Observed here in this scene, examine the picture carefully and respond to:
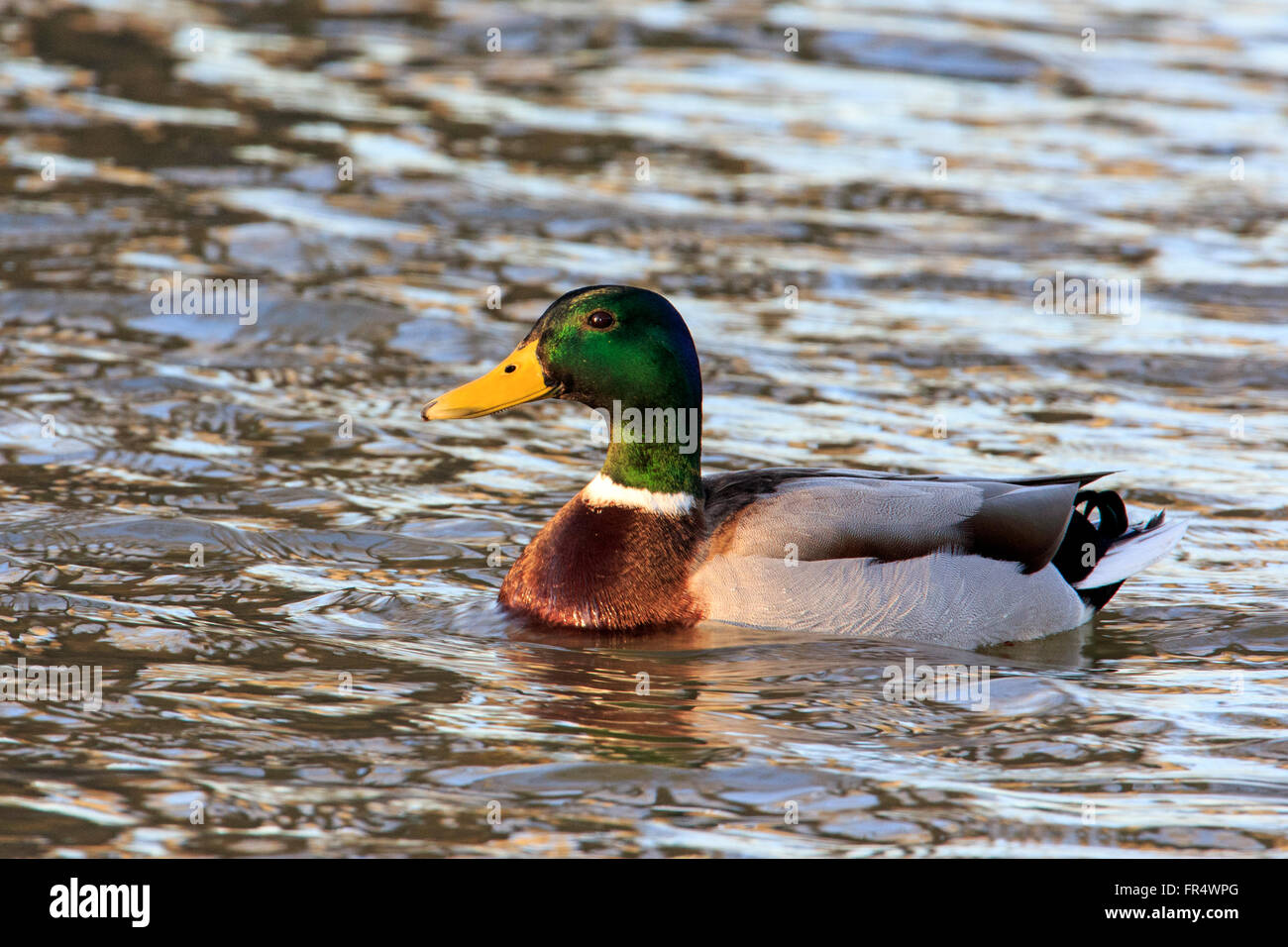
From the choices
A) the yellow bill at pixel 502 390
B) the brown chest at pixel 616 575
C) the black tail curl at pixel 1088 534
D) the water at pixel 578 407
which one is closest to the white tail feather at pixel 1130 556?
the black tail curl at pixel 1088 534

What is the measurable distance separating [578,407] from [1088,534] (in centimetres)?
332

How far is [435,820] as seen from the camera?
17.0 feet

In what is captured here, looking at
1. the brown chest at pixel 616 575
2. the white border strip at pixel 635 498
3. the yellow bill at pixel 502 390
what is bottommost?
the brown chest at pixel 616 575

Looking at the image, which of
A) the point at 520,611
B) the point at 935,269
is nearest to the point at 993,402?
the point at 935,269

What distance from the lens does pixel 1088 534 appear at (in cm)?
730

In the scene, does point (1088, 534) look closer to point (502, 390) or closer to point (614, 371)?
point (614, 371)

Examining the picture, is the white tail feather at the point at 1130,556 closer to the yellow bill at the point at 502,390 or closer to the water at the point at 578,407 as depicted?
the water at the point at 578,407

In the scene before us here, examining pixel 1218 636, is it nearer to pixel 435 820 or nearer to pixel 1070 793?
pixel 1070 793

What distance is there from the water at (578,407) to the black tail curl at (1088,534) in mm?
274

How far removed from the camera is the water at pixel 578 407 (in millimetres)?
5473

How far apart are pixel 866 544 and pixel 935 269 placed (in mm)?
5484

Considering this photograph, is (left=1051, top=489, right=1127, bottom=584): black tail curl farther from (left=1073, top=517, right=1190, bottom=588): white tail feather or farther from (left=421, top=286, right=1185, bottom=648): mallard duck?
(left=421, top=286, right=1185, bottom=648): mallard duck

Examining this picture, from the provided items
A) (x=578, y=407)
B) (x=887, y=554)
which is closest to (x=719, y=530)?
(x=887, y=554)

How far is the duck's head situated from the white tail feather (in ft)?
5.26
